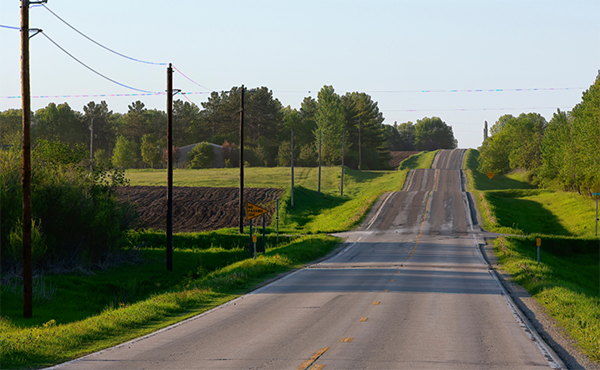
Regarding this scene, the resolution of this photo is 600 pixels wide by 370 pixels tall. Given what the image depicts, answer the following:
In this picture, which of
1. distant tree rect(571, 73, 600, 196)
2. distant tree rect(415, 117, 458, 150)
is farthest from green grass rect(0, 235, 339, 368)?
distant tree rect(415, 117, 458, 150)

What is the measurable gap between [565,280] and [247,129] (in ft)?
358

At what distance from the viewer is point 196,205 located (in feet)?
193

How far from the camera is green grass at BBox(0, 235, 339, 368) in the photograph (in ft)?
37.4

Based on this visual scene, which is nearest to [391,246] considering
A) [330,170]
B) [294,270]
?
[294,270]

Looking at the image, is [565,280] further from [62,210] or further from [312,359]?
[62,210]

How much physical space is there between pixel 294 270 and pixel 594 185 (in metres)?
45.1

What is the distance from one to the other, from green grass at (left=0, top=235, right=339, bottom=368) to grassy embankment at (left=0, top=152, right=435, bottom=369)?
0.07ft

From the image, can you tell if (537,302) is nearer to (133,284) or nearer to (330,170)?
(133,284)

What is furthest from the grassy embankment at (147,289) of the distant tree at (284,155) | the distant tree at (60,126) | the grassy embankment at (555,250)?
the distant tree at (60,126)

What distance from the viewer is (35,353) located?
10836 mm

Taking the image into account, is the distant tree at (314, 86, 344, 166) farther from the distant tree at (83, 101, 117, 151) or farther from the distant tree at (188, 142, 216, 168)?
the distant tree at (83, 101, 117, 151)

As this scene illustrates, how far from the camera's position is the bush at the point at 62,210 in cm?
2483

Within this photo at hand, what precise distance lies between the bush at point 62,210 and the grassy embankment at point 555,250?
19.5m

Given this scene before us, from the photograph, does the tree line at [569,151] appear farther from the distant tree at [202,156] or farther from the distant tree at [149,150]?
the distant tree at [149,150]
